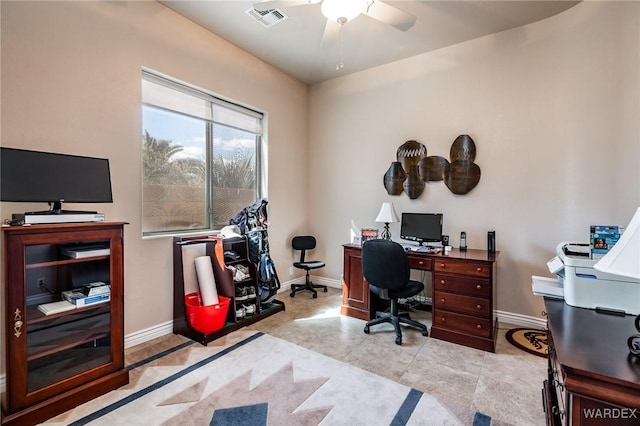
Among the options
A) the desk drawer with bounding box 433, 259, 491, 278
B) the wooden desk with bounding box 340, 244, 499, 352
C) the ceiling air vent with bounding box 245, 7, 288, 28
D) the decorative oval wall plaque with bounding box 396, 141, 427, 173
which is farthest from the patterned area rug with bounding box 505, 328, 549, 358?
the ceiling air vent with bounding box 245, 7, 288, 28

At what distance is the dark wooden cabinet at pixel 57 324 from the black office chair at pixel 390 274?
2.09m

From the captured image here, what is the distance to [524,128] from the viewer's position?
3121mm

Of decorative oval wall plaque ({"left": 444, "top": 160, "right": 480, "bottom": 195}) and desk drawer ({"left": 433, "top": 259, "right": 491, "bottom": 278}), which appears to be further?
decorative oval wall plaque ({"left": 444, "top": 160, "right": 480, "bottom": 195})

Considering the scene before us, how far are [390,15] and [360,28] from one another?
43.2 inches

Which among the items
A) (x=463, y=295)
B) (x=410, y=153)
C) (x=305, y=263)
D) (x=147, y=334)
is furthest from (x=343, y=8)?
(x=147, y=334)

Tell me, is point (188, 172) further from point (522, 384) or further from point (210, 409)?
point (522, 384)

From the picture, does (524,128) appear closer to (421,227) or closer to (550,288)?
(421,227)

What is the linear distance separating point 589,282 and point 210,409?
7.42ft

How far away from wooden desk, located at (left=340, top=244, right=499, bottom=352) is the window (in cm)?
234

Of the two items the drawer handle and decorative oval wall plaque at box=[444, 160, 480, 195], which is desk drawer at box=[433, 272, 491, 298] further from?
the drawer handle

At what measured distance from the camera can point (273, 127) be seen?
4.21 meters

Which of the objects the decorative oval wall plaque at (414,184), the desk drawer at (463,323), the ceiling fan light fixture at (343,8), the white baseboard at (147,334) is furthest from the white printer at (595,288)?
the white baseboard at (147,334)

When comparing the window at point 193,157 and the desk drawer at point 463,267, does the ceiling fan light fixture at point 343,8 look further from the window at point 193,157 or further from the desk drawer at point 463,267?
the desk drawer at point 463,267

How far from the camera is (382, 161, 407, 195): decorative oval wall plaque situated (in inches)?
153
